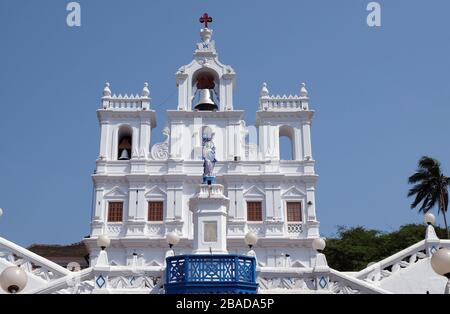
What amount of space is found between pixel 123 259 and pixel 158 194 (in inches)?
175

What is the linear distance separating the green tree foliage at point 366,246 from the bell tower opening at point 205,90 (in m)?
16.0

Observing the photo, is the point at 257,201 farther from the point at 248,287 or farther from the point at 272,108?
the point at 248,287

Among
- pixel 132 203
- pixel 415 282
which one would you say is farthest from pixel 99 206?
pixel 415 282

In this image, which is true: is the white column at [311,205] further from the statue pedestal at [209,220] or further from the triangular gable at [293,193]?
the statue pedestal at [209,220]

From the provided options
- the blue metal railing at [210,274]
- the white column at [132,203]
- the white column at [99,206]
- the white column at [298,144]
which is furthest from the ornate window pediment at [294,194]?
the blue metal railing at [210,274]

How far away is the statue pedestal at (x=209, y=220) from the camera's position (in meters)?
18.0

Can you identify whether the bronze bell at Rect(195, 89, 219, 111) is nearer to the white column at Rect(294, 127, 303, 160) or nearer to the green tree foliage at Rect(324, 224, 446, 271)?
the white column at Rect(294, 127, 303, 160)

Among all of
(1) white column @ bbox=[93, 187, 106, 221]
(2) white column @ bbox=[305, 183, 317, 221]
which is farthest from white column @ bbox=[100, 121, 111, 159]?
(2) white column @ bbox=[305, 183, 317, 221]

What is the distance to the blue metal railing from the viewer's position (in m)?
14.9

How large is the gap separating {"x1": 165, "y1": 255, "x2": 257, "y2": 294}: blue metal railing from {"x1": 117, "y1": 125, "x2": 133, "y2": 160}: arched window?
2251 cm

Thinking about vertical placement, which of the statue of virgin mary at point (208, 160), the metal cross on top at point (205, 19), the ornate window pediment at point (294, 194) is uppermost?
the metal cross on top at point (205, 19)

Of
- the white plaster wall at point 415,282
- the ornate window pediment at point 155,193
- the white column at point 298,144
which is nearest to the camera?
the white plaster wall at point 415,282

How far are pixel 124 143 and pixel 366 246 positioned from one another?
21.0 m
